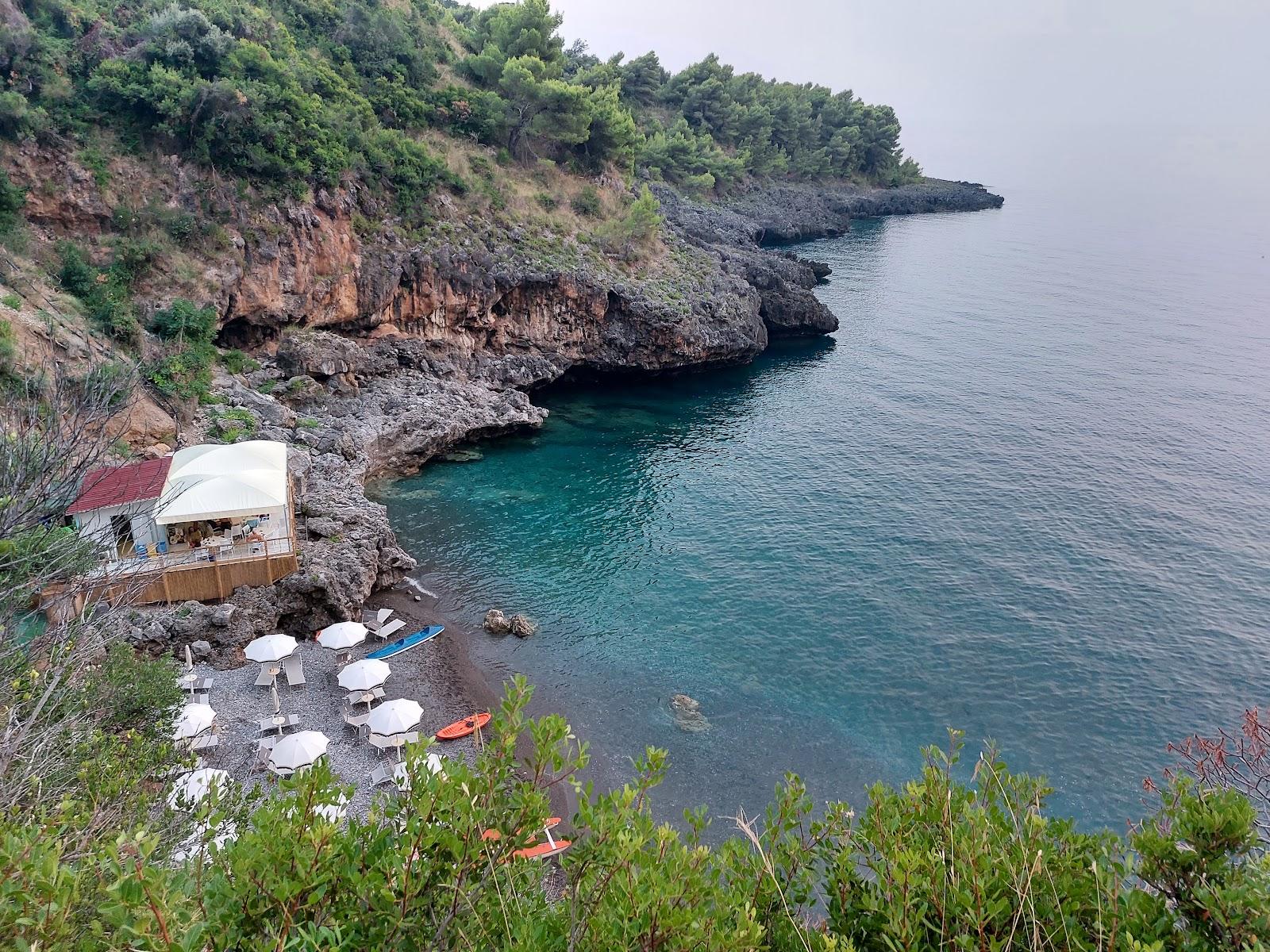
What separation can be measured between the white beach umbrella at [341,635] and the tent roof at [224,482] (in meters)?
4.25

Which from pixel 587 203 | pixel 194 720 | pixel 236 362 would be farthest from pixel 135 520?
pixel 587 203

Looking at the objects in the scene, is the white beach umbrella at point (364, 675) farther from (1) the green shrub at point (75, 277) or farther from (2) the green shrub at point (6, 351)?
(1) the green shrub at point (75, 277)

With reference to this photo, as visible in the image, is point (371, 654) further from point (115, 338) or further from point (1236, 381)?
point (1236, 381)

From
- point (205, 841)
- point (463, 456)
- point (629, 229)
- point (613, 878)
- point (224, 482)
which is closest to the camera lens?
point (613, 878)

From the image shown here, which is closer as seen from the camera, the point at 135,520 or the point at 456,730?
the point at 456,730

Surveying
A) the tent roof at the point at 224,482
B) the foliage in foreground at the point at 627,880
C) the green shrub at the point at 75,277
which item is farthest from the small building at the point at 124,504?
the foliage in foreground at the point at 627,880

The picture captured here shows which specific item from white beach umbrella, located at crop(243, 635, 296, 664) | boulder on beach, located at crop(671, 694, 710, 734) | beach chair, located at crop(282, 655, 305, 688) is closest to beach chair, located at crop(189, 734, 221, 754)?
white beach umbrella, located at crop(243, 635, 296, 664)

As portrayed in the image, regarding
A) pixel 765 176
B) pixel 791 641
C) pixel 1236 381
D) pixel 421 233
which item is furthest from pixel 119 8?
pixel 765 176

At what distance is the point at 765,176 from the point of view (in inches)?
4080

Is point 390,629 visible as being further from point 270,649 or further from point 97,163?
point 97,163

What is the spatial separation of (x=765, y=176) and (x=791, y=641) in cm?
9232

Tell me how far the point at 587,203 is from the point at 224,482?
1377 inches

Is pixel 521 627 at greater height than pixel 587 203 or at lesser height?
lesser

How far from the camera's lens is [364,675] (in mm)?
21062
